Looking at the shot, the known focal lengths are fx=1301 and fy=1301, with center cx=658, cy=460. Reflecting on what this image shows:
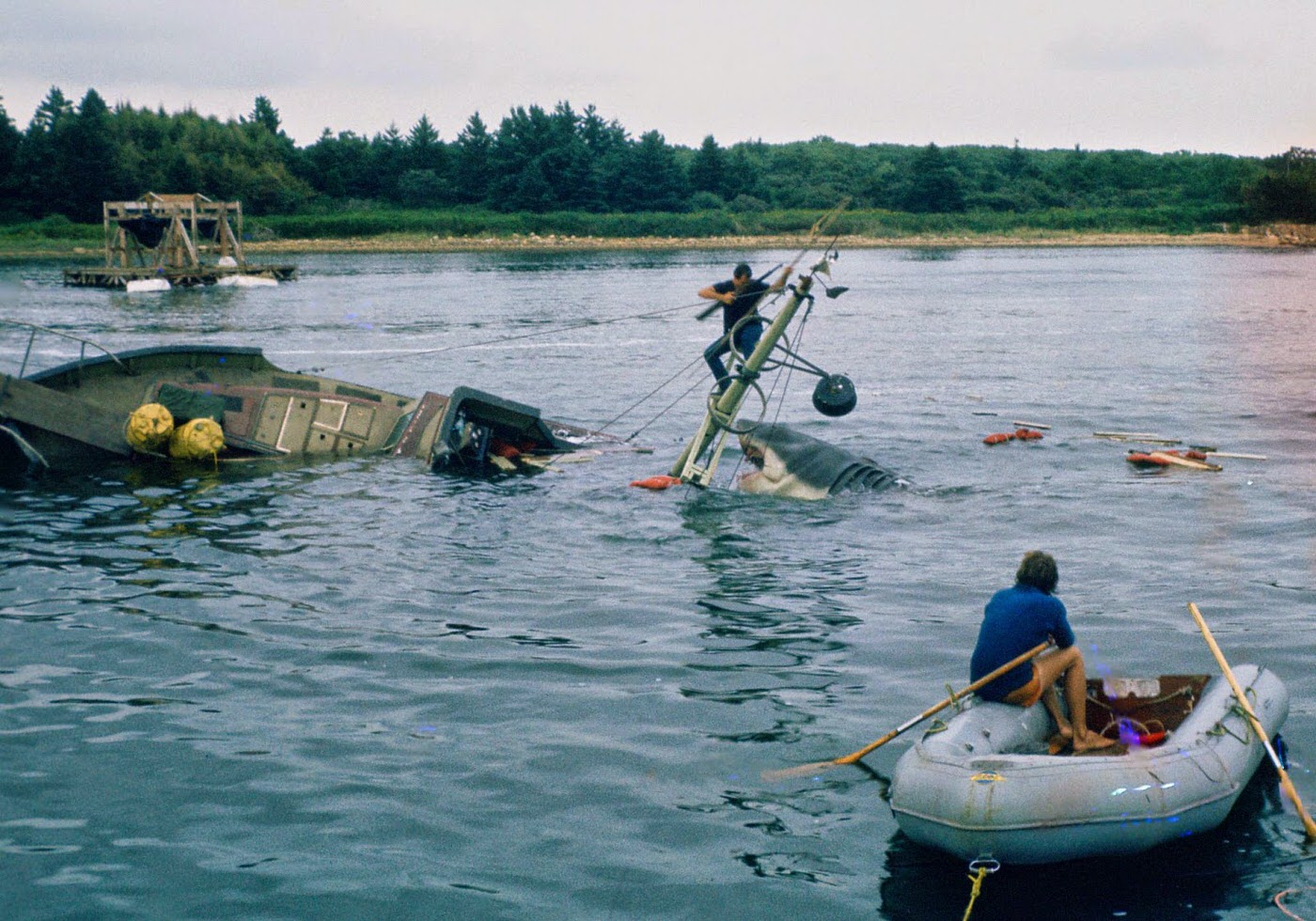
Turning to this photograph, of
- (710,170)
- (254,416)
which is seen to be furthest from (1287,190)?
(254,416)

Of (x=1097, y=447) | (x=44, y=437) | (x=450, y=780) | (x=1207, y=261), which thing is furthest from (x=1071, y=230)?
(x=450, y=780)

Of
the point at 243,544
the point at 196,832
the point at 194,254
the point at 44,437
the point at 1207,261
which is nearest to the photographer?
the point at 196,832

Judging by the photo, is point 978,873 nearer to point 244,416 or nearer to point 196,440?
point 196,440

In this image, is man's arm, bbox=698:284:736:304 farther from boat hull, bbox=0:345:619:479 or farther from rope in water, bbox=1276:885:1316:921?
rope in water, bbox=1276:885:1316:921

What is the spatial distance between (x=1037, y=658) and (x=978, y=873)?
190cm

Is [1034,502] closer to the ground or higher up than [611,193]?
closer to the ground

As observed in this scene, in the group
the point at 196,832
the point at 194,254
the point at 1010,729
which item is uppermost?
the point at 194,254

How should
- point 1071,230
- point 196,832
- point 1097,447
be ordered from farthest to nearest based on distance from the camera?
point 1071,230
point 1097,447
point 196,832

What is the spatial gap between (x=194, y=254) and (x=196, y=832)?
253ft

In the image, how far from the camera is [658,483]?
2131 centimetres

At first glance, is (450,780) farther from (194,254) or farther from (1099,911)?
(194,254)

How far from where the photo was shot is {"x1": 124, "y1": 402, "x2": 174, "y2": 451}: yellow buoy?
22.2 meters

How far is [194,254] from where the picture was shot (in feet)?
265

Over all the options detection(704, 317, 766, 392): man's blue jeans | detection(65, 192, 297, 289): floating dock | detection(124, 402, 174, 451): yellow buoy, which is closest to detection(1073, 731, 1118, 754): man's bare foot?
detection(704, 317, 766, 392): man's blue jeans
